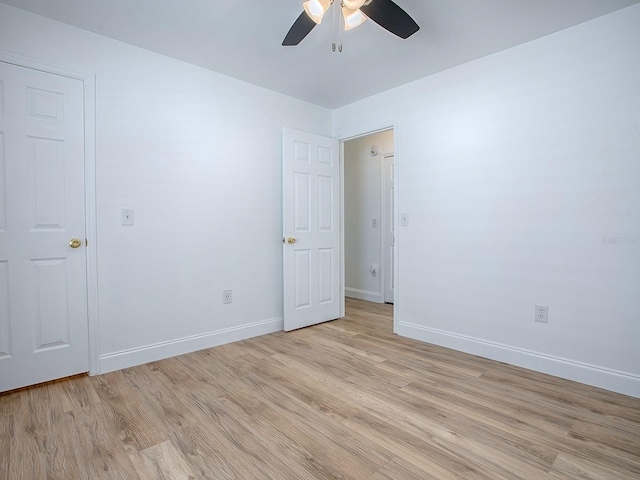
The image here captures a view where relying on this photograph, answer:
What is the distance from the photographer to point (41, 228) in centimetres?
229

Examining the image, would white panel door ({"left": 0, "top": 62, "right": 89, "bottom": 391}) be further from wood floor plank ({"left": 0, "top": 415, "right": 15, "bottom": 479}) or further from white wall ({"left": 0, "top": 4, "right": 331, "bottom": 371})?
wood floor plank ({"left": 0, "top": 415, "right": 15, "bottom": 479})

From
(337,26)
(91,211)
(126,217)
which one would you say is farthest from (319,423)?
(337,26)

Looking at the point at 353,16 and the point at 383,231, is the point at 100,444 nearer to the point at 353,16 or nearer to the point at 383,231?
the point at 353,16

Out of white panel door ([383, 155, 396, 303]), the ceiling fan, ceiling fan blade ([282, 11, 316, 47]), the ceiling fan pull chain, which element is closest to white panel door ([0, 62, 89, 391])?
ceiling fan blade ([282, 11, 316, 47])

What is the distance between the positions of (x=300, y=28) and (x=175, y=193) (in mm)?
1621

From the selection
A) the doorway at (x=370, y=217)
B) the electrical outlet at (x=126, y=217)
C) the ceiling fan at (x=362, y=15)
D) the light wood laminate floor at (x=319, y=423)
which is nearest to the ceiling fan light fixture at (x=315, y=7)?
the ceiling fan at (x=362, y=15)

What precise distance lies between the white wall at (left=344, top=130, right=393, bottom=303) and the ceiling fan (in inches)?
112

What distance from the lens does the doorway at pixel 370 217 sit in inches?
189

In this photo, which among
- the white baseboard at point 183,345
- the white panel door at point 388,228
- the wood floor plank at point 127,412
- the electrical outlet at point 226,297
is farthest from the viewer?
the white panel door at point 388,228

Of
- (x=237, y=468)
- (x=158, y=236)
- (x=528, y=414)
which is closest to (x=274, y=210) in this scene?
(x=158, y=236)

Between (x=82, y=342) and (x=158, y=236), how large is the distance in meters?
0.92

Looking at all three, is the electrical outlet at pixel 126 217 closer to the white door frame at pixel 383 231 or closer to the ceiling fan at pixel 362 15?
the ceiling fan at pixel 362 15

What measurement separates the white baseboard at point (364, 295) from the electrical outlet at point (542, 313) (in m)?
2.46

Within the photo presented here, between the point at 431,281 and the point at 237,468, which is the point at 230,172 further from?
the point at 237,468
